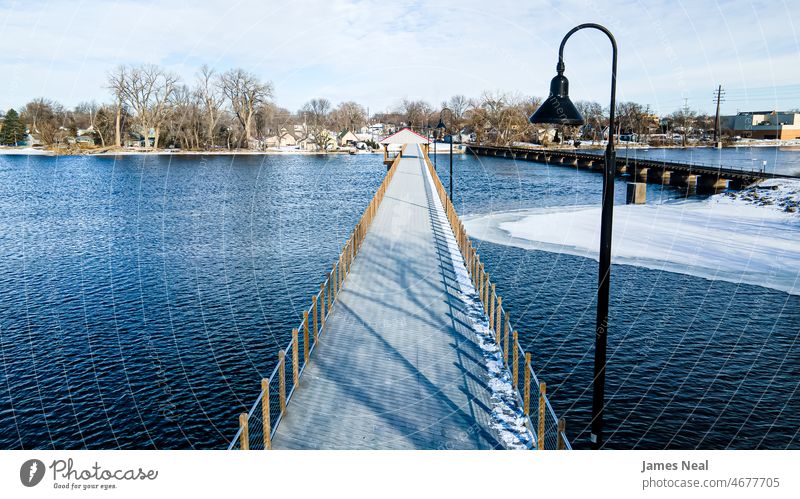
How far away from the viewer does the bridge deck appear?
448 inches

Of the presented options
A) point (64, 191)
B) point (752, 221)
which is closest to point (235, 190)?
point (64, 191)

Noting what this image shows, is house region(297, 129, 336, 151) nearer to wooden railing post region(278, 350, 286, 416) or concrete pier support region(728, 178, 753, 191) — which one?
concrete pier support region(728, 178, 753, 191)

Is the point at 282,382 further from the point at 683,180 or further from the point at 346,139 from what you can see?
the point at 346,139

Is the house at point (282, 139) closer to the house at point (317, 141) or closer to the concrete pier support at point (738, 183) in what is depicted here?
the house at point (317, 141)

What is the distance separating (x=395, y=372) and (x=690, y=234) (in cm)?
2892

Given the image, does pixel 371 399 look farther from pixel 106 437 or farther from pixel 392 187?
pixel 392 187

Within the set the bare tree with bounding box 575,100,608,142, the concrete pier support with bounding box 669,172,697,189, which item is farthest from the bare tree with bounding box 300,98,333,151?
the concrete pier support with bounding box 669,172,697,189

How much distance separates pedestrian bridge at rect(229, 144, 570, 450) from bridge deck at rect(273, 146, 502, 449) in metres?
0.02

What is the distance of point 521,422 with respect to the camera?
471 inches

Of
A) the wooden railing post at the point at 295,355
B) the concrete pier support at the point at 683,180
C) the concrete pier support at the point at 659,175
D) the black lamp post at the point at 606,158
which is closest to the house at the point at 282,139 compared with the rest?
the concrete pier support at the point at 659,175

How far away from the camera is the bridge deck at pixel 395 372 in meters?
11.4

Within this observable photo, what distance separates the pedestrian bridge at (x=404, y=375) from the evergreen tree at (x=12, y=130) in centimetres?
15550

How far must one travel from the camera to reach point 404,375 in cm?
1420

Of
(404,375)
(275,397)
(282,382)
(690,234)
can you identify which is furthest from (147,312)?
(690,234)
